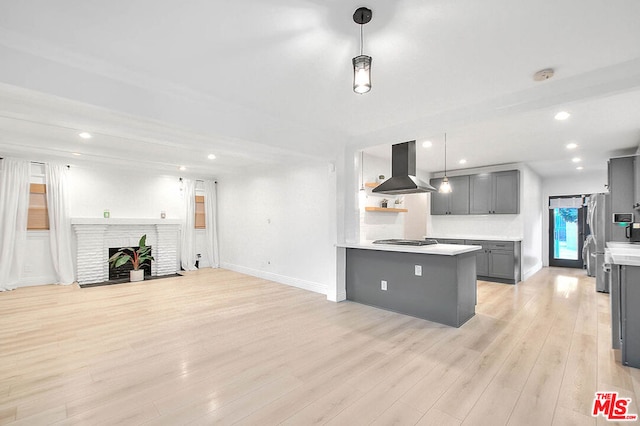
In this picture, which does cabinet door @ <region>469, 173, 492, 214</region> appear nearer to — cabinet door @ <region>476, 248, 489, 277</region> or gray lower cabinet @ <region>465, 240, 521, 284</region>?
gray lower cabinet @ <region>465, 240, 521, 284</region>

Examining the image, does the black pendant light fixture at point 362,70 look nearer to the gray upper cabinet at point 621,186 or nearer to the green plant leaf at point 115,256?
the gray upper cabinet at point 621,186

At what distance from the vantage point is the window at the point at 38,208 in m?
5.64

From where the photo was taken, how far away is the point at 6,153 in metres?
5.22

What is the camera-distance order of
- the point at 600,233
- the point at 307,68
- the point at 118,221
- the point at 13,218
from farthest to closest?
1. the point at 118,221
2. the point at 13,218
3. the point at 600,233
4. the point at 307,68

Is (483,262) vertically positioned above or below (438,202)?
below

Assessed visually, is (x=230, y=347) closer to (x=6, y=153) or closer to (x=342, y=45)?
(x=342, y=45)

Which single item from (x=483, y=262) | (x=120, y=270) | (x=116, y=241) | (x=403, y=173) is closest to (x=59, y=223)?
(x=116, y=241)

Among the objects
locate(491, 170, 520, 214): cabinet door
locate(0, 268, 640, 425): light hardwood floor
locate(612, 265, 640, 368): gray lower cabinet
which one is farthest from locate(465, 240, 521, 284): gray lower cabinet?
locate(612, 265, 640, 368): gray lower cabinet

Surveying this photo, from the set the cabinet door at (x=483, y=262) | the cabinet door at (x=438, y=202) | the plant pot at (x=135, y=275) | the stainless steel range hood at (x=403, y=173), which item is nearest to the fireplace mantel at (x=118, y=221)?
the plant pot at (x=135, y=275)

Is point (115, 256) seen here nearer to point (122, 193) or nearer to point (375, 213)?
point (122, 193)

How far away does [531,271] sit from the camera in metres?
6.77

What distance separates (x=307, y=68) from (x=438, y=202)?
5.71 meters

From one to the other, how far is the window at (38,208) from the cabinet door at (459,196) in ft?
27.7

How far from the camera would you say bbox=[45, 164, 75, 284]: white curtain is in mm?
5750
